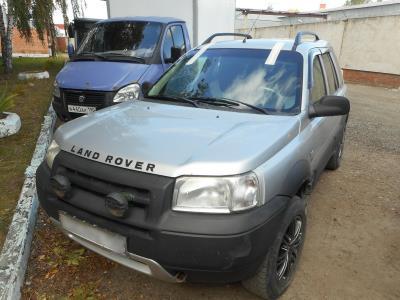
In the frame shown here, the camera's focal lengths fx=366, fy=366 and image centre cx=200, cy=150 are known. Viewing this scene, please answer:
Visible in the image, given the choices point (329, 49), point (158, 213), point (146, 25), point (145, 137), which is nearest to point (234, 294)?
point (158, 213)

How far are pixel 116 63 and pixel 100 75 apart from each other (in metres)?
0.42

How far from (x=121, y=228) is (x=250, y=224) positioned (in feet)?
2.52

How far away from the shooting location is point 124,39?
21.3 feet

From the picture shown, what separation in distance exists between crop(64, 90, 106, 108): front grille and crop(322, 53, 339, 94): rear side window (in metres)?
3.09


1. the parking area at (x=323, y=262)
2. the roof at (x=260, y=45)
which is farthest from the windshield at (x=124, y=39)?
the parking area at (x=323, y=262)

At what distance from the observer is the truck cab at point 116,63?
5.48 metres

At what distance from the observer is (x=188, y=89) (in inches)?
133

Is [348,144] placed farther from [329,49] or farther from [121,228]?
[121,228]

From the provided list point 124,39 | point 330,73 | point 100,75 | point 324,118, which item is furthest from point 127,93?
point 324,118

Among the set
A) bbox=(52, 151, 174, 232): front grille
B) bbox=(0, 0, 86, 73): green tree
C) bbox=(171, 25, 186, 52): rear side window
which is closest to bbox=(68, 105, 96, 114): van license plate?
bbox=(171, 25, 186, 52): rear side window

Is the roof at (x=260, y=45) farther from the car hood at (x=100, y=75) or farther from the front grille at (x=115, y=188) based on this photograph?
the car hood at (x=100, y=75)

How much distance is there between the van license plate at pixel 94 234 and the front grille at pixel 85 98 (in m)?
3.15

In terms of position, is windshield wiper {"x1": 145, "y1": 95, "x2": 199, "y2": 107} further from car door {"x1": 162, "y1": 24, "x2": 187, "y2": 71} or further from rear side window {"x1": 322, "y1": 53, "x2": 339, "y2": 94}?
car door {"x1": 162, "y1": 24, "x2": 187, "y2": 71}

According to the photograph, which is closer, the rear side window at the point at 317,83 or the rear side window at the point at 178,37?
the rear side window at the point at 317,83
